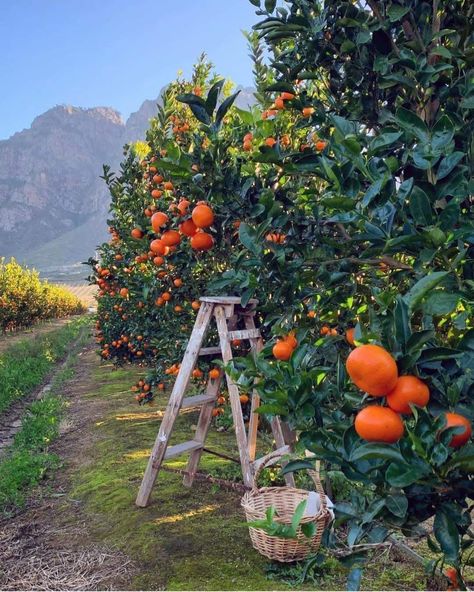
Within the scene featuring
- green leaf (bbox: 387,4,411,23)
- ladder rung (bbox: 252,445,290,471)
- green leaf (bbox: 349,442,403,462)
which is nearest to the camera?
green leaf (bbox: 349,442,403,462)

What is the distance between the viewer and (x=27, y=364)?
10969 millimetres

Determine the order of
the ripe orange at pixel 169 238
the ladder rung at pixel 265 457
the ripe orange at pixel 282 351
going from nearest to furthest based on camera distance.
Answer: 1. the ripe orange at pixel 282 351
2. the ripe orange at pixel 169 238
3. the ladder rung at pixel 265 457

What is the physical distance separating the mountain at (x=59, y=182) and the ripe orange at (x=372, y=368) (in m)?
106

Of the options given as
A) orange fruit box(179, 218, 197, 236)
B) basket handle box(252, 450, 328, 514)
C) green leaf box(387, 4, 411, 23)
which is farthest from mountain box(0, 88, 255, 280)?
green leaf box(387, 4, 411, 23)

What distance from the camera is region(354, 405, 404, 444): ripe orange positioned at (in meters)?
1.14

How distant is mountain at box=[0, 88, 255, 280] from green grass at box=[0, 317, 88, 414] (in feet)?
298

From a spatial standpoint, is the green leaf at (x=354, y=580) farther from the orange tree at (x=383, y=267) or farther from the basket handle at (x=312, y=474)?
the basket handle at (x=312, y=474)

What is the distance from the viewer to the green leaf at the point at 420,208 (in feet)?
4.32

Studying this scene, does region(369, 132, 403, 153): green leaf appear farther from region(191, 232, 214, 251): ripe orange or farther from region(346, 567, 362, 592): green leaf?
region(191, 232, 214, 251): ripe orange

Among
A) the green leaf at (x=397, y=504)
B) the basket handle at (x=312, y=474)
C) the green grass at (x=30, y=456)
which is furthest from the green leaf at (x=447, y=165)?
the green grass at (x=30, y=456)

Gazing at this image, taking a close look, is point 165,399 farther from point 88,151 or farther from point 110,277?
point 88,151

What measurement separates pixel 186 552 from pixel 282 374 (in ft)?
6.83

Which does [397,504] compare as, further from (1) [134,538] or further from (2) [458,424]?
(1) [134,538]

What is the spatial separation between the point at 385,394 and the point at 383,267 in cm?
98
